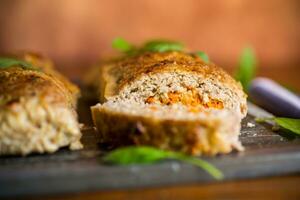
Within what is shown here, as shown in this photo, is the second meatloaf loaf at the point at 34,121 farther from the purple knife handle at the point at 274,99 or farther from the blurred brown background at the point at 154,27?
the blurred brown background at the point at 154,27

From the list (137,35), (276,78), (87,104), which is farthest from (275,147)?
(137,35)

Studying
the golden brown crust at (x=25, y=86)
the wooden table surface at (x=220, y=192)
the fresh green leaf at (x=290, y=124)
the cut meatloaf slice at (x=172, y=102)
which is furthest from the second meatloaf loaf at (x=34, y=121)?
the fresh green leaf at (x=290, y=124)

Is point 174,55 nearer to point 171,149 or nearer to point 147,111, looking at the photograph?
point 147,111

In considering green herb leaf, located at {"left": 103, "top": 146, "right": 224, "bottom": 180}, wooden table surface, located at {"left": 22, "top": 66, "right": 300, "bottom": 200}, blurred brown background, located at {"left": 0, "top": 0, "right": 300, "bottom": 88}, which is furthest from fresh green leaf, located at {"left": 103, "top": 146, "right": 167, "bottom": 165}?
blurred brown background, located at {"left": 0, "top": 0, "right": 300, "bottom": 88}

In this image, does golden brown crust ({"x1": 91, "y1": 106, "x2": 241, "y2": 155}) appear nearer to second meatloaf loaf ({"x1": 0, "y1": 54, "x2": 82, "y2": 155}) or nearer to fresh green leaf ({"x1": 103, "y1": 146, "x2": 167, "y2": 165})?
fresh green leaf ({"x1": 103, "y1": 146, "x2": 167, "y2": 165})

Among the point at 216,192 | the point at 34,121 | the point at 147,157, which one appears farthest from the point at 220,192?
the point at 34,121

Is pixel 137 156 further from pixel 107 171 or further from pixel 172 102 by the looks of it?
pixel 172 102

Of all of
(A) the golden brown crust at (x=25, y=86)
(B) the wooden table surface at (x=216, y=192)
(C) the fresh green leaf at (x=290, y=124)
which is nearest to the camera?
(B) the wooden table surface at (x=216, y=192)
